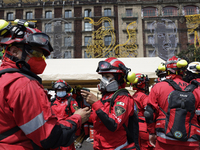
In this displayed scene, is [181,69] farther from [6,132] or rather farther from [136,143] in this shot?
[6,132]

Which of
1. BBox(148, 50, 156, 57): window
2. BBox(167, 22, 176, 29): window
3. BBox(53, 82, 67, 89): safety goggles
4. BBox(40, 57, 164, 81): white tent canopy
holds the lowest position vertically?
BBox(53, 82, 67, 89): safety goggles

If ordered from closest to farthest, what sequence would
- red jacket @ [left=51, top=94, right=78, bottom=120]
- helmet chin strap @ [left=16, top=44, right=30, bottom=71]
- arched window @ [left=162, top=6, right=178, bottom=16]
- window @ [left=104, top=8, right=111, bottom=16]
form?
helmet chin strap @ [left=16, top=44, right=30, bottom=71] → red jacket @ [left=51, top=94, right=78, bottom=120] → arched window @ [left=162, top=6, right=178, bottom=16] → window @ [left=104, top=8, right=111, bottom=16]

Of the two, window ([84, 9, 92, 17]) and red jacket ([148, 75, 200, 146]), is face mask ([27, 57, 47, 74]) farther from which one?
window ([84, 9, 92, 17])

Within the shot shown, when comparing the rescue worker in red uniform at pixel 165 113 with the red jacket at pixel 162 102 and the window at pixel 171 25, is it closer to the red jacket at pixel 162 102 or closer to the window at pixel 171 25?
the red jacket at pixel 162 102

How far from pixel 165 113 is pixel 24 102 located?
8.50 feet

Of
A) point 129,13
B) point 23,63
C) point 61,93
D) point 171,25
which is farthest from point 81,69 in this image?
point 171,25

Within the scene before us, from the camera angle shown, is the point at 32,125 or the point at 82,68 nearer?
the point at 32,125

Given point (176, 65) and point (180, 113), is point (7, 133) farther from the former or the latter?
point (176, 65)

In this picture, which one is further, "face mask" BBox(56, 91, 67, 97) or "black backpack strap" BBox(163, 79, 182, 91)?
"face mask" BBox(56, 91, 67, 97)

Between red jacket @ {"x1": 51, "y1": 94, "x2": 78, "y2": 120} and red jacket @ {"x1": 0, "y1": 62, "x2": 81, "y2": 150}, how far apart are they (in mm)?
3697

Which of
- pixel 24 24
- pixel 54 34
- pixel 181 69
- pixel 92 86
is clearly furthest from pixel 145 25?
pixel 24 24

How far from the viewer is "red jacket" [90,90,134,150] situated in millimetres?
2203

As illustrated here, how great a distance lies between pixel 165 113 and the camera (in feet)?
10.0

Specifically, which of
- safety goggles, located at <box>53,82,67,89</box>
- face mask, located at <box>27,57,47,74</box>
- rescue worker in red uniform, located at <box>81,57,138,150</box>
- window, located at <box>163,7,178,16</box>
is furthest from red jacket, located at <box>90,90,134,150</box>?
window, located at <box>163,7,178,16</box>
